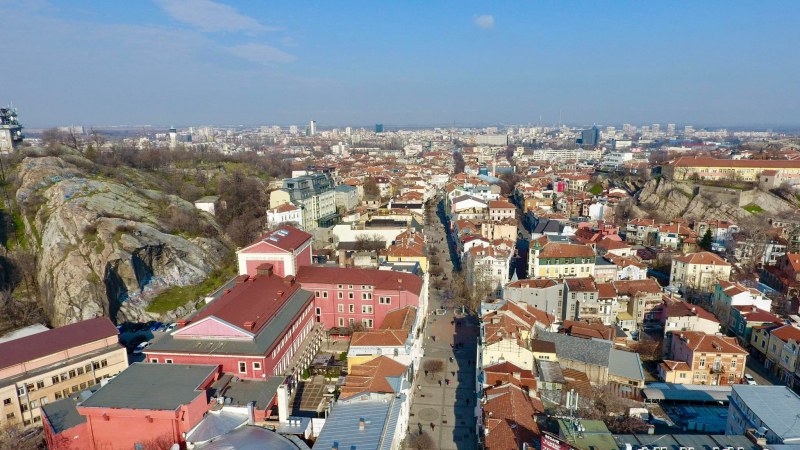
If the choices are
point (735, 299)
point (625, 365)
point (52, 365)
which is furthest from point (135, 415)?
point (735, 299)

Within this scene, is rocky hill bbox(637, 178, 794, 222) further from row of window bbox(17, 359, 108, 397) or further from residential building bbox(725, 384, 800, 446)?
row of window bbox(17, 359, 108, 397)

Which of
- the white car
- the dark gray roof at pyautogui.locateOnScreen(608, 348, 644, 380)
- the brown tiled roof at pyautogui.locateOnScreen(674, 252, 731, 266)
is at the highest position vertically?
the brown tiled roof at pyautogui.locateOnScreen(674, 252, 731, 266)

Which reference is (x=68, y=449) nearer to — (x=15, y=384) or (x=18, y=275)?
(x=15, y=384)

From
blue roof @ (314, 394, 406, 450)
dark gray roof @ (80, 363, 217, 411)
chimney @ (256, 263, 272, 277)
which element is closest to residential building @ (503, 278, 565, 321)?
blue roof @ (314, 394, 406, 450)

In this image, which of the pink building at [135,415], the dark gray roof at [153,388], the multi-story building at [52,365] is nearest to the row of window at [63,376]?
the multi-story building at [52,365]

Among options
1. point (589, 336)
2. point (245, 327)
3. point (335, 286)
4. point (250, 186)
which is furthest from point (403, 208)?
point (245, 327)

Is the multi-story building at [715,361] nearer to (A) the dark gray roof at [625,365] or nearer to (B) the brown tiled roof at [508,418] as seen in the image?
(A) the dark gray roof at [625,365]
